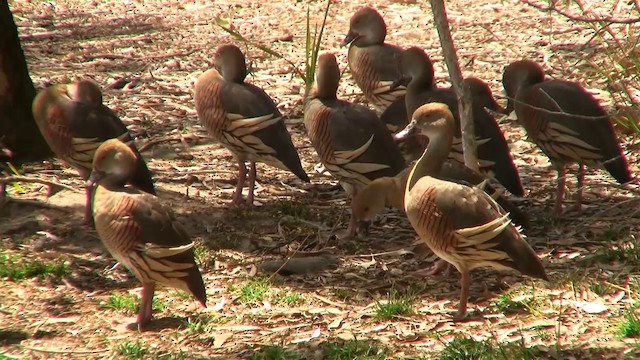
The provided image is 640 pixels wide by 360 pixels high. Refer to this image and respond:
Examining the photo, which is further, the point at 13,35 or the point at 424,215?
the point at 13,35

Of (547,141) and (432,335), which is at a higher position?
(547,141)

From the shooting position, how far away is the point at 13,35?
812cm

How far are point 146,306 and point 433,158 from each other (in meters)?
2.16

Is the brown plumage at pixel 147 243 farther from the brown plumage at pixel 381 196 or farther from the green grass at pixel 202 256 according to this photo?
the brown plumage at pixel 381 196

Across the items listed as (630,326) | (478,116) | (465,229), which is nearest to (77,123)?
(478,116)

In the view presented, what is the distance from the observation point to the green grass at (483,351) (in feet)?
16.4

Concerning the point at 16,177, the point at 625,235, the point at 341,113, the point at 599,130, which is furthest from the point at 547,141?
the point at 16,177

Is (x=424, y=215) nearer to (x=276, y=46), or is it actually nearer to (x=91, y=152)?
(x=91, y=152)

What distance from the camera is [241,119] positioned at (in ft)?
25.7

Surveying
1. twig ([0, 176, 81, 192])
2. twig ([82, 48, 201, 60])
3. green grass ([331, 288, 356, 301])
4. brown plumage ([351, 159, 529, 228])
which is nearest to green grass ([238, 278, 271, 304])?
green grass ([331, 288, 356, 301])

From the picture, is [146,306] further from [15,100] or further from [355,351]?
[15,100]

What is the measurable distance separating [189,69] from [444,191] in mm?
5681

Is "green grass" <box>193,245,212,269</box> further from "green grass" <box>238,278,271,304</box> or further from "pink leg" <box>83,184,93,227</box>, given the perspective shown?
"pink leg" <box>83,184,93,227</box>

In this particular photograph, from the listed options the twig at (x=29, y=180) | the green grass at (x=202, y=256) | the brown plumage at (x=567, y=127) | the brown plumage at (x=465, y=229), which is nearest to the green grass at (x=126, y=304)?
the green grass at (x=202, y=256)
